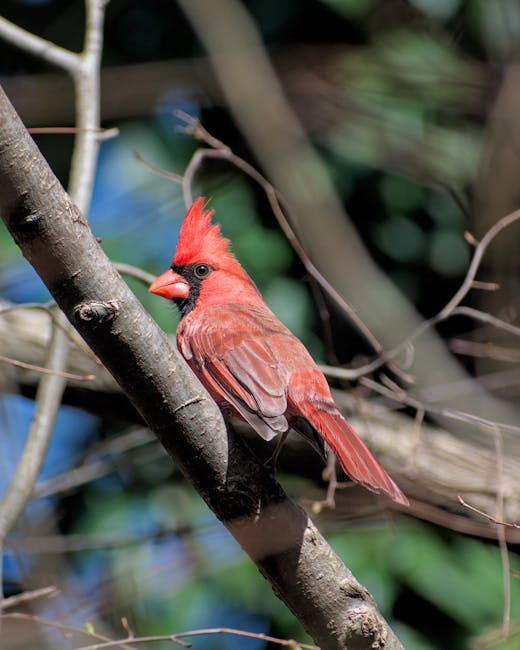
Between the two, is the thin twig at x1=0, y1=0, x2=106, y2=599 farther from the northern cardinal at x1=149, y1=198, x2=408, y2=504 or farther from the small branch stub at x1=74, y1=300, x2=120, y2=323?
the small branch stub at x1=74, y1=300, x2=120, y2=323

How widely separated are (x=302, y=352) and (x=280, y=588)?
0.92 metres

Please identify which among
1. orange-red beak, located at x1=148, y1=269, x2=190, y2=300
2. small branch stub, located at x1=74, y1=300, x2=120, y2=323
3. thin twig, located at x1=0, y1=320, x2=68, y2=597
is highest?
small branch stub, located at x1=74, y1=300, x2=120, y2=323

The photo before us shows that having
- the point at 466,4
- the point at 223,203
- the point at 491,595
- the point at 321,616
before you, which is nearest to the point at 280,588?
the point at 321,616

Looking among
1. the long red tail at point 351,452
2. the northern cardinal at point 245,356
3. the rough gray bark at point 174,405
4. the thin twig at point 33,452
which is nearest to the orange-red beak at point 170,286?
the northern cardinal at point 245,356

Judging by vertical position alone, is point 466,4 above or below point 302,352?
above

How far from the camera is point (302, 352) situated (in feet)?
9.12

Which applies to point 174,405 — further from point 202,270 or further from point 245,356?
point 202,270

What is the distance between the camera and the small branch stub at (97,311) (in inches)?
67.3

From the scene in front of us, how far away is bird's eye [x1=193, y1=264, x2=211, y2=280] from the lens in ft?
10.4

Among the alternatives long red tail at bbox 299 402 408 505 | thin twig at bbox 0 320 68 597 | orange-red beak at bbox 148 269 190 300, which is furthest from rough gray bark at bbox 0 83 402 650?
orange-red beak at bbox 148 269 190 300

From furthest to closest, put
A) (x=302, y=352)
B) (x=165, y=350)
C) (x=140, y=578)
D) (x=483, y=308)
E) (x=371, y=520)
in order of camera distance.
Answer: (x=483, y=308) < (x=371, y=520) < (x=140, y=578) < (x=302, y=352) < (x=165, y=350)

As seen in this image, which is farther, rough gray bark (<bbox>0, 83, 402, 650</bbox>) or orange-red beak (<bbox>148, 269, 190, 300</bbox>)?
orange-red beak (<bbox>148, 269, 190, 300</bbox>)

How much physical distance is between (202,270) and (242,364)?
67 cm

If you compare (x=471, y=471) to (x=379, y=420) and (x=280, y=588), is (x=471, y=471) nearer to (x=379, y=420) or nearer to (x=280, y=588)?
(x=379, y=420)
